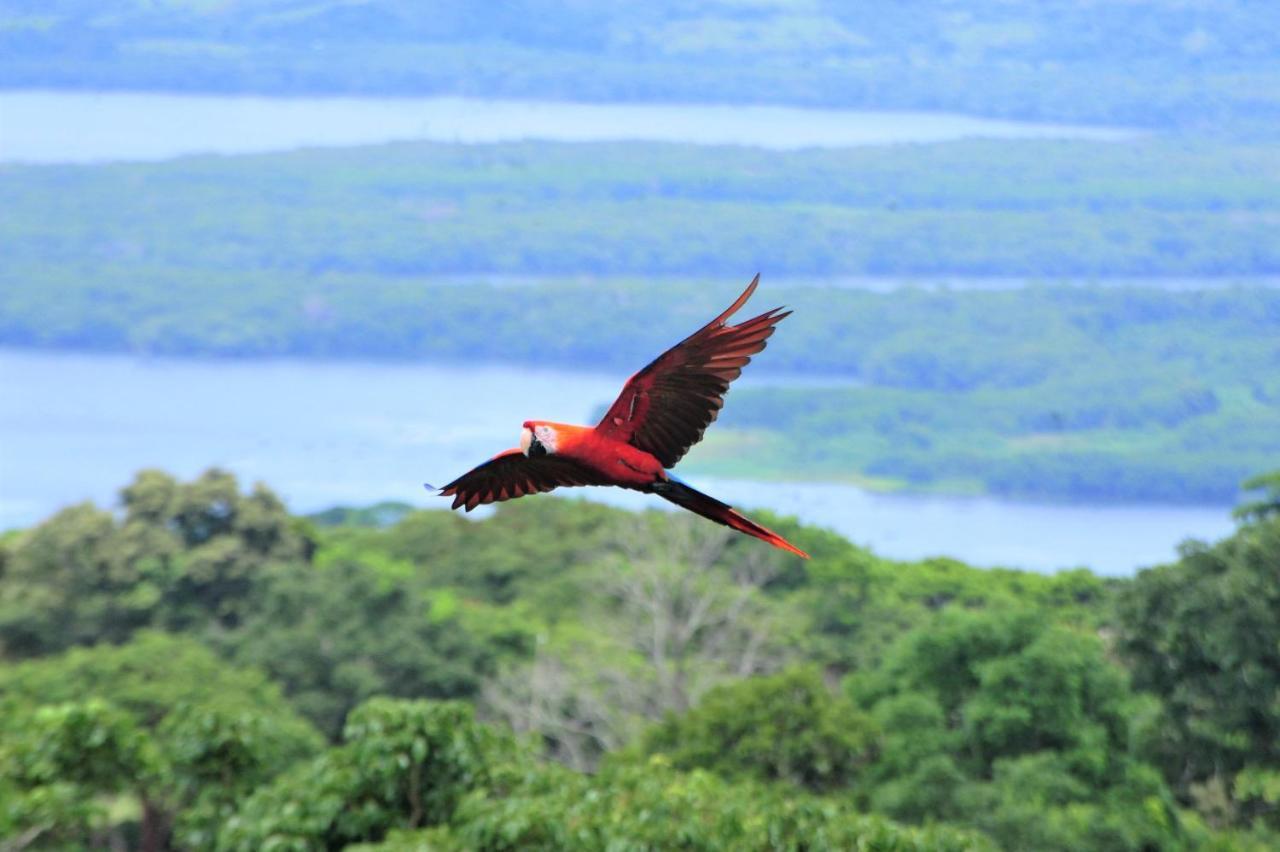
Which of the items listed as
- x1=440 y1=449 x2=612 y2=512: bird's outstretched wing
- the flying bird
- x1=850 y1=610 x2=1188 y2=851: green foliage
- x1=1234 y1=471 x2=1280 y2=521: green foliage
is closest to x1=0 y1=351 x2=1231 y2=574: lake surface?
x1=850 y1=610 x2=1188 y2=851: green foliage

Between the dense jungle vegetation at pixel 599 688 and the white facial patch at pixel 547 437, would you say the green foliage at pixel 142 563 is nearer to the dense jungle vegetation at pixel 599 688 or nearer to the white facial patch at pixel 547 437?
the dense jungle vegetation at pixel 599 688

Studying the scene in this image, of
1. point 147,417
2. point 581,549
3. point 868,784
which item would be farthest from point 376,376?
point 868,784

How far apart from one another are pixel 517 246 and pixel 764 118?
12856mm

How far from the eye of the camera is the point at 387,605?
2378 cm

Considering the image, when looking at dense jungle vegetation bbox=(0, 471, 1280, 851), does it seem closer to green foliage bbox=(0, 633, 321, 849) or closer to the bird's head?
green foliage bbox=(0, 633, 321, 849)

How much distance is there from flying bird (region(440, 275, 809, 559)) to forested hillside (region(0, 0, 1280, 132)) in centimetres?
6688

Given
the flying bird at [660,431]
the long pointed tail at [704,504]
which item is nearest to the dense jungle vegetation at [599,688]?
the flying bird at [660,431]

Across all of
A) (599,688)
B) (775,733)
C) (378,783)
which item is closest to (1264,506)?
(775,733)

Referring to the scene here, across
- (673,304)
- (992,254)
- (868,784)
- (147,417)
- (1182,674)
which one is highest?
(992,254)

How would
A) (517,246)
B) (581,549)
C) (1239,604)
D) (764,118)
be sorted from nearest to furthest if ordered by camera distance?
(1239,604) → (581,549) → (517,246) → (764,118)

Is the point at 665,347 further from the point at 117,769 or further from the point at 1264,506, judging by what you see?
the point at 117,769

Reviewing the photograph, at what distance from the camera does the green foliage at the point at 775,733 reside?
17.1 meters

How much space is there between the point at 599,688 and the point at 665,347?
520 inches

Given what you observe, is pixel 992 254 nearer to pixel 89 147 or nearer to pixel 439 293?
pixel 439 293
